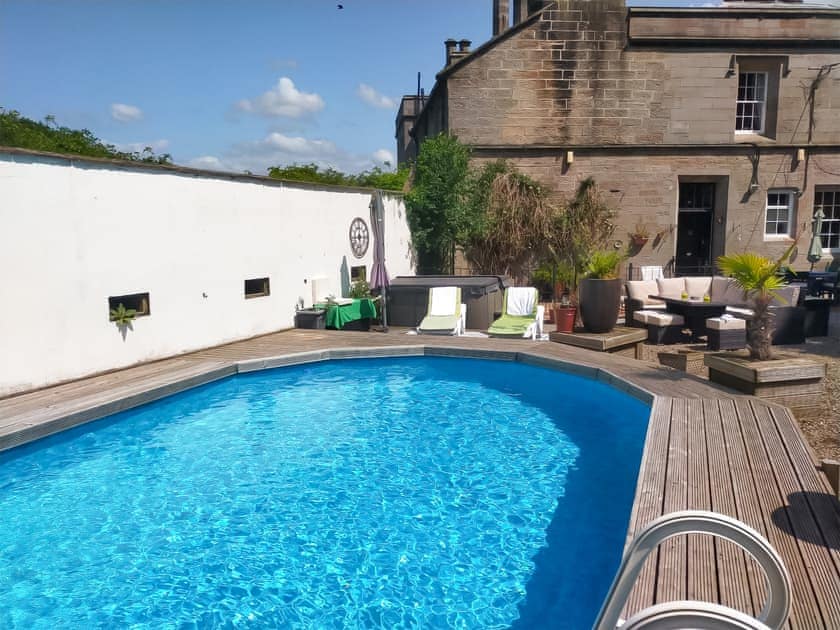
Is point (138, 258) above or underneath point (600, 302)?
above

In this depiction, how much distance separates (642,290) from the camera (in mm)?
11172

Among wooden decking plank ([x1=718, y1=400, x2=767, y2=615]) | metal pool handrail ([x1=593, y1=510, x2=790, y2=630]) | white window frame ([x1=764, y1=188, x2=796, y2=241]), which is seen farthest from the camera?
white window frame ([x1=764, y1=188, x2=796, y2=241])

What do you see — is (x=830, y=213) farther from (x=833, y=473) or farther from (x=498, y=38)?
(x=833, y=473)

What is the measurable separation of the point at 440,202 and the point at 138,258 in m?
8.10

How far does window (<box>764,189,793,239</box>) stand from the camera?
1620cm

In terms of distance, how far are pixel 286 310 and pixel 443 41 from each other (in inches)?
571

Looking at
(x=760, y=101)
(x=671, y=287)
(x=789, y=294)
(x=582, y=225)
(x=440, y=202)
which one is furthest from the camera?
(x=760, y=101)

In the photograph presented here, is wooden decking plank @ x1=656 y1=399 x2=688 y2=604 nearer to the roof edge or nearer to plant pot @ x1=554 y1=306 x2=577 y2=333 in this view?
plant pot @ x1=554 y1=306 x2=577 y2=333

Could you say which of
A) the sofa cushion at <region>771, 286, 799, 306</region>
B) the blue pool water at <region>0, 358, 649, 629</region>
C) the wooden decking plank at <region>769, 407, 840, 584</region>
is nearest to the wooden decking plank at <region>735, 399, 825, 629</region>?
the wooden decking plank at <region>769, 407, 840, 584</region>

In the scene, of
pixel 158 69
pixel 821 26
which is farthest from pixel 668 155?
pixel 158 69

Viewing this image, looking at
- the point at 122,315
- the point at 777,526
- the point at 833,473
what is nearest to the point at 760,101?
the point at 833,473

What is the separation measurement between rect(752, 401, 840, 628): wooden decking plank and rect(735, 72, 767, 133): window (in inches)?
570

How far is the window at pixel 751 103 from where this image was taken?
16.1 metres

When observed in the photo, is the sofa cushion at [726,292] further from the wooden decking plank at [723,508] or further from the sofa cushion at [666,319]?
the wooden decking plank at [723,508]
